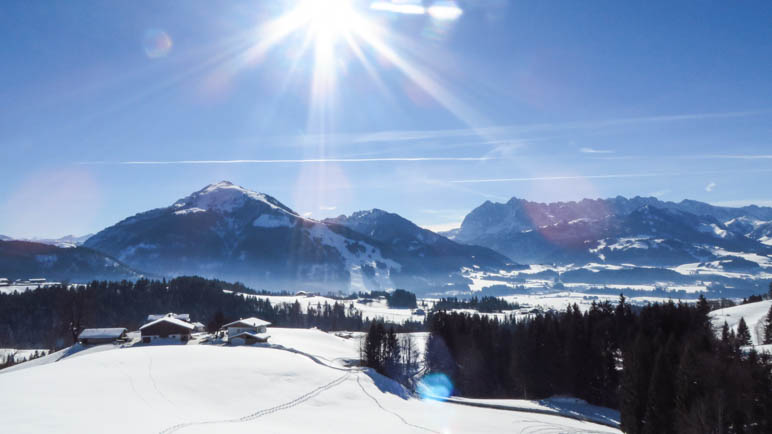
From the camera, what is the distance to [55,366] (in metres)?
43.9

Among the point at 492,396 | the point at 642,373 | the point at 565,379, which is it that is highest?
the point at 642,373

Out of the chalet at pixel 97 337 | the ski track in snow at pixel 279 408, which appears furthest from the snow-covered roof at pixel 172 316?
the ski track in snow at pixel 279 408

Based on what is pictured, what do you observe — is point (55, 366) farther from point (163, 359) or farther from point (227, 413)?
point (227, 413)

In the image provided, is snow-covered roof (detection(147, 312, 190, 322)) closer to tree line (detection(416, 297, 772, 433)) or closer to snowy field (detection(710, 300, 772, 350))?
tree line (detection(416, 297, 772, 433))

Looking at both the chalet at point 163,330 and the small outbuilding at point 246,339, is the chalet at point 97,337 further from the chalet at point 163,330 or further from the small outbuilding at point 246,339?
the small outbuilding at point 246,339

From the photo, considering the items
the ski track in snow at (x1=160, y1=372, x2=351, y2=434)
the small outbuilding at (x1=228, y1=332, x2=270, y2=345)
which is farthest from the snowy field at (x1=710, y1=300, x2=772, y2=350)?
the small outbuilding at (x1=228, y1=332, x2=270, y2=345)

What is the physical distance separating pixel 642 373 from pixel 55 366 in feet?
197

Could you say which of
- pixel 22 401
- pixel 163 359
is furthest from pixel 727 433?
pixel 163 359

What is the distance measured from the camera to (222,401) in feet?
137

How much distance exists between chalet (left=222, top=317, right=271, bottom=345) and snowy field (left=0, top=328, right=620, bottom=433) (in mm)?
34902

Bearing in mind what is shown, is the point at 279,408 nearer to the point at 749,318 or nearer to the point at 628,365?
the point at 628,365

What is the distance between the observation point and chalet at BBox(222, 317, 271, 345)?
102688 millimetres

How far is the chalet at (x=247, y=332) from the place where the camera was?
10269cm

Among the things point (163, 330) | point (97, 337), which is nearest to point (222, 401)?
point (163, 330)
